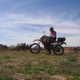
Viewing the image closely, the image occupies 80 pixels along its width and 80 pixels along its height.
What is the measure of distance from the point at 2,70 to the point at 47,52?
427 inches

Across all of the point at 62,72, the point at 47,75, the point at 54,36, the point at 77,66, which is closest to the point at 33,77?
the point at 47,75

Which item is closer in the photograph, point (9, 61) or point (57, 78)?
point (57, 78)

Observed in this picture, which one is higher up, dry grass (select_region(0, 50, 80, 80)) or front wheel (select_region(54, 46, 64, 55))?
front wheel (select_region(54, 46, 64, 55))

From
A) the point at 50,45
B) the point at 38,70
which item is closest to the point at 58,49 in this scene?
the point at 50,45

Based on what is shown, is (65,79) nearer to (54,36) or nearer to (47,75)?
(47,75)

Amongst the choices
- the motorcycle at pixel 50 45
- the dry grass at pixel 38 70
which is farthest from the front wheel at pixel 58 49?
the dry grass at pixel 38 70

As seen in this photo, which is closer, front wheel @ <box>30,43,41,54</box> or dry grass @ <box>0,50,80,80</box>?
dry grass @ <box>0,50,80,80</box>

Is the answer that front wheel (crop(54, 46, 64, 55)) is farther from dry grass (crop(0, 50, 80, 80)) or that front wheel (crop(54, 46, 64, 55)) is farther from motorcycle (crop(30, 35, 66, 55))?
dry grass (crop(0, 50, 80, 80))

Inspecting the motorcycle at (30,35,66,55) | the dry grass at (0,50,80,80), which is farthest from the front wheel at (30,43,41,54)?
the dry grass at (0,50,80,80)

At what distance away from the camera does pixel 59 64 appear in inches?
650

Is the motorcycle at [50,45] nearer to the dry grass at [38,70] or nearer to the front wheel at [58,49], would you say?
the front wheel at [58,49]

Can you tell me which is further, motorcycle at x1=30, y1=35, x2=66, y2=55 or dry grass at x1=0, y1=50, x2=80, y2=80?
motorcycle at x1=30, y1=35, x2=66, y2=55

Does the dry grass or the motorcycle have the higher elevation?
the motorcycle

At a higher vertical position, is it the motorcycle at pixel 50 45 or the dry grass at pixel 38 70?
the motorcycle at pixel 50 45
